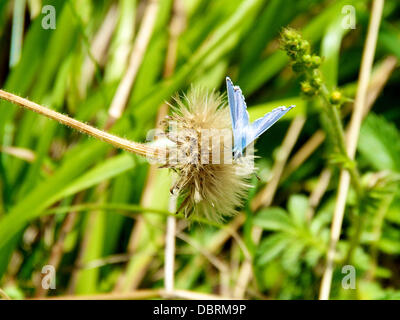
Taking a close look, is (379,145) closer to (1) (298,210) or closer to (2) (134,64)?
(1) (298,210)

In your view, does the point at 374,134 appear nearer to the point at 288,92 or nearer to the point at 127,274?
the point at 288,92

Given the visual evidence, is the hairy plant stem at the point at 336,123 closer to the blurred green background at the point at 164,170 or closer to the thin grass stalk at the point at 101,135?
the blurred green background at the point at 164,170

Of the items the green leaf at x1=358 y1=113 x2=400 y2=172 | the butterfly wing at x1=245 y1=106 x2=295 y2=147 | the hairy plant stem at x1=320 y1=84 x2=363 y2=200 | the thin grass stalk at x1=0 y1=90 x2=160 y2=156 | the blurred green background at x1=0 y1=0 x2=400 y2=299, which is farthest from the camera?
the green leaf at x1=358 y1=113 x2=400 y2=172

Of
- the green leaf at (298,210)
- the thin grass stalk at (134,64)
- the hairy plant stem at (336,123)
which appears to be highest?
the thin grass stalk at (134,64)

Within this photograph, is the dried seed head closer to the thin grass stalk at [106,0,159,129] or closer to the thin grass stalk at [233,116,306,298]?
the thin grass stalk at [106,0,159,129]

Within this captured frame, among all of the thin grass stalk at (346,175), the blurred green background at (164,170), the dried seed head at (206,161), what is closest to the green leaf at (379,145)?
the blurred green background at (164,170)

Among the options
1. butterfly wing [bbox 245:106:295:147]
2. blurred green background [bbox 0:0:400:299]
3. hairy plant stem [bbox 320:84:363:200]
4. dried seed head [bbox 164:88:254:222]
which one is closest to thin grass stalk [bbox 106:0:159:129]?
blurred green background [bbox 0:0:400:299]

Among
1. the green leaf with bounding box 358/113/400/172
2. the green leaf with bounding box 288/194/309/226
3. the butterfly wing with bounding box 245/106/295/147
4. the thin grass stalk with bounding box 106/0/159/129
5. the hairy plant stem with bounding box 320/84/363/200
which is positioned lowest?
the butterfly wing with bounding box 245/106/295/147
